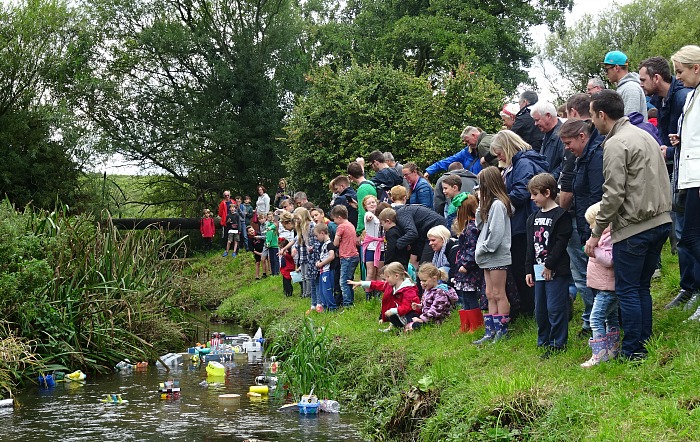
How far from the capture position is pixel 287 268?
17.0 m

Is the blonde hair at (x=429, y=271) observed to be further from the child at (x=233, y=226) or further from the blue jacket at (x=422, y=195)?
the child at (x=233, y=226)

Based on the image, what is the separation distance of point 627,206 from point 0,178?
2634cm

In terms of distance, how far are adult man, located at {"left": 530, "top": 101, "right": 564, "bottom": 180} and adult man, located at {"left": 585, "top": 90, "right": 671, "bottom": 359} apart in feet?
6.56

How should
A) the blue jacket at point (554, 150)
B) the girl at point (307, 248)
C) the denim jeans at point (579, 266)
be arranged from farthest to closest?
the girl at point (307, 248) → the blue jacket at point (554, 150) → the denim jeans at point (579, 266)

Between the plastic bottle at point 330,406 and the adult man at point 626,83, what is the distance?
422 cm

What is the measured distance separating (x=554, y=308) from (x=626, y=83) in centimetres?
A: 254

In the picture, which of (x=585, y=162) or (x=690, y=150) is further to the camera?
(x=585, y=162)

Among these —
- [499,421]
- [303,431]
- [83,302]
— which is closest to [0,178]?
[83,302]

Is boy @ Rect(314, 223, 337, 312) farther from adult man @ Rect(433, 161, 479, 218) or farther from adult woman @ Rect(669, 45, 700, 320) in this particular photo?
adult woman @ Rect(669, 45, 700, 320)

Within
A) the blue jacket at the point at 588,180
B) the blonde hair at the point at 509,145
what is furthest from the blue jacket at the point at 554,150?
the blue jacket at the point at 588,180

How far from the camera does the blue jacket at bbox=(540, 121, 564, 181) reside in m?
8.67

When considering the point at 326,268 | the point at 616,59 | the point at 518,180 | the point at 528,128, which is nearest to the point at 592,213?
the point at 518,180

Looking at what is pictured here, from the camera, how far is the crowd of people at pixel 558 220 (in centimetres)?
652

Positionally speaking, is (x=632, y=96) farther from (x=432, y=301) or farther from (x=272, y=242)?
→ (x=272, y=242)
